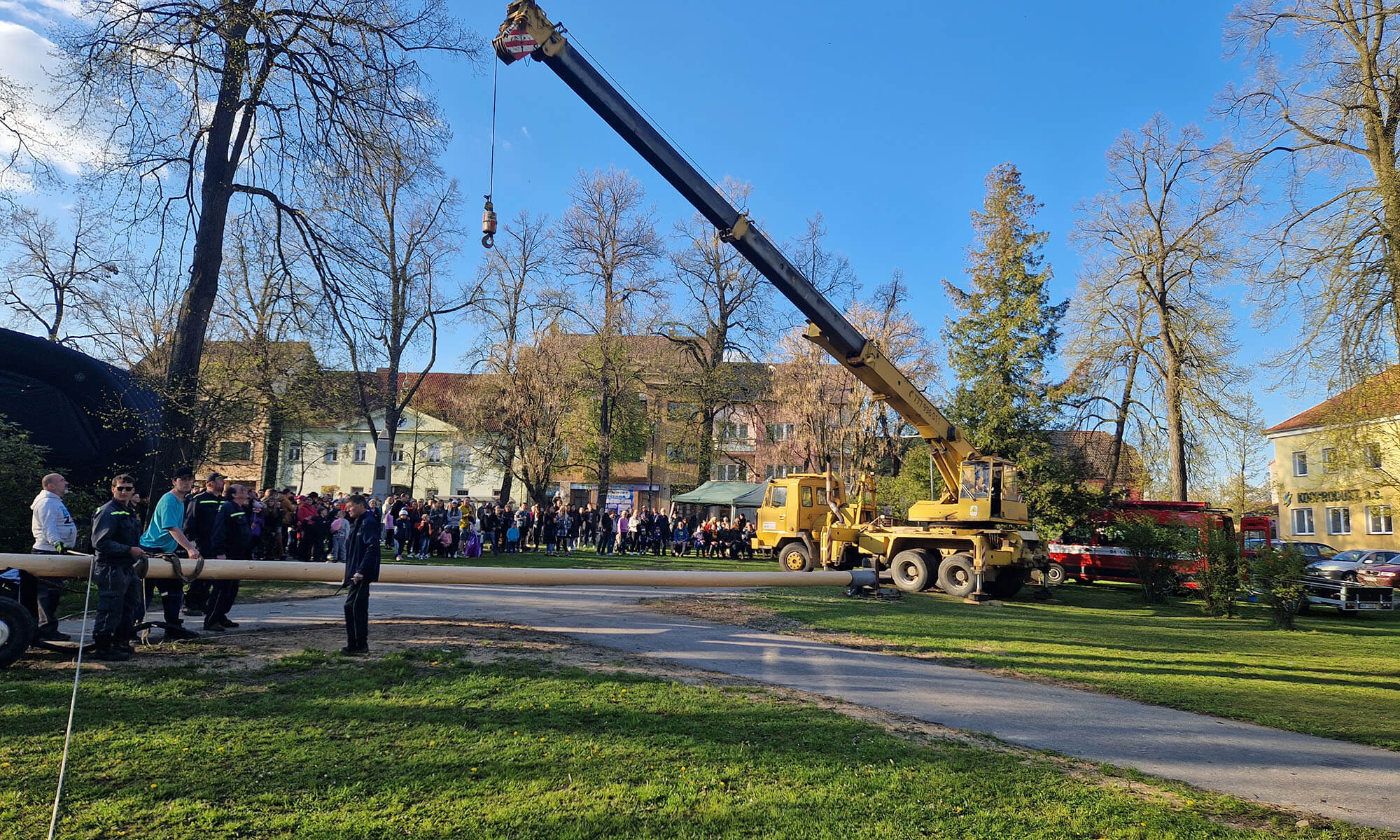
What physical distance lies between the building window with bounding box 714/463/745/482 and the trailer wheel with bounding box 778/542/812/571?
80.9ft

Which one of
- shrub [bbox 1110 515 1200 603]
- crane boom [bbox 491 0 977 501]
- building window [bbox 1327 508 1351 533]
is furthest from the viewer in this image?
building window [bbox 1327 508 1351 533]

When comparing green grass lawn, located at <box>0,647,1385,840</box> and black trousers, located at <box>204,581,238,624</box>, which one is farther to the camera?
black trousers, located at <box>204,581,238,624</box>

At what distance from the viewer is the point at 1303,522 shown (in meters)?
45.9

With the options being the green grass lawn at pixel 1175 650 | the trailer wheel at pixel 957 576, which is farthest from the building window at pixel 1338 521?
the trailer wheel at pixel 957 576

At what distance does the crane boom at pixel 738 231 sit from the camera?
11914 millimetres

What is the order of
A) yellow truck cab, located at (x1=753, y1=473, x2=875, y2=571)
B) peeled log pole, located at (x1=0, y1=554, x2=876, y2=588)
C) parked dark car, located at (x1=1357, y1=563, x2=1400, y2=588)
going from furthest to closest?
parked dark car, located at (x1=1357, y1=563, x2=1400, y2=588), yellow truck cab, located at (x1=753, y1=473, x2=875, y2=571), peeled log pole, located at (x1=0, y1=554, x2=876, y2=588)

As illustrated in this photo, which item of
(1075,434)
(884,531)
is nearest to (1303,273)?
(884,531)

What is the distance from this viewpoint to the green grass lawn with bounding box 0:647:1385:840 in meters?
4.13

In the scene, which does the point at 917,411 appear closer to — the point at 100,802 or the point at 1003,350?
the point at 1003,350

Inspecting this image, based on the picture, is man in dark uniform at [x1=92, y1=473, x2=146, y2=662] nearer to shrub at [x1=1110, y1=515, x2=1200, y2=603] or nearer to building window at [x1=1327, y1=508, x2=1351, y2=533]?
shrub at [x1=1110, y1=515, x2=1200, y2=603]

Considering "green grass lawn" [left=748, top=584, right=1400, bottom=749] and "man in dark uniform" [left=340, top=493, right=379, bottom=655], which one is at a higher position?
"man in dark uniform" [left=340, top=493, right=379, bottom=655]

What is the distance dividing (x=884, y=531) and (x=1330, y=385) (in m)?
9.36

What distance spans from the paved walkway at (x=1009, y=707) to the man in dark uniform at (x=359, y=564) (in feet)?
4.27

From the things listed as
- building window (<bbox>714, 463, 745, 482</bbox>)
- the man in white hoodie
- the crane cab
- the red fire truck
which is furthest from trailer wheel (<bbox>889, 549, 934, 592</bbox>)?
building window (<bbox>714, 463, 745, 482</bbox>)
